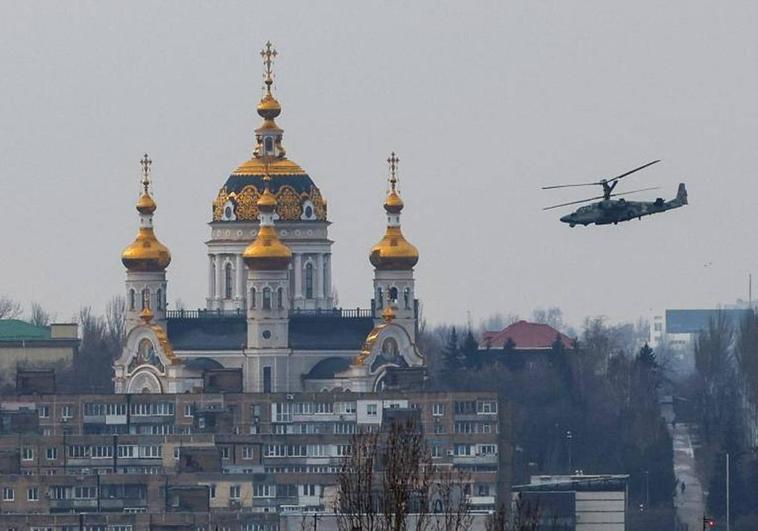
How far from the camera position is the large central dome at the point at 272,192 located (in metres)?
145

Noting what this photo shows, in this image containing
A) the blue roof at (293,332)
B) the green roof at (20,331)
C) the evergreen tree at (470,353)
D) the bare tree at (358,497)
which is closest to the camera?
the bare tree at (358,497)

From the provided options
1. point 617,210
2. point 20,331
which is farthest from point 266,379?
point 617,210

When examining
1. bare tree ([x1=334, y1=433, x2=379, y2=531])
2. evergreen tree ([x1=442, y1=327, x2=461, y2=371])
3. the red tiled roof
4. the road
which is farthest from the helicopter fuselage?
the red tiled roof

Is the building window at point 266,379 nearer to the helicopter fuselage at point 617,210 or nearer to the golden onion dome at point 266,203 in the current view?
the golden onion dome at point 266,203

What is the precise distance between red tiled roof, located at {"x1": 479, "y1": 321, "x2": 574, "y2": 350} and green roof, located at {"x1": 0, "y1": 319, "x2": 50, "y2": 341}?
47.6 ft

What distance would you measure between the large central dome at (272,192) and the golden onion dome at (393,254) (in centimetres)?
253

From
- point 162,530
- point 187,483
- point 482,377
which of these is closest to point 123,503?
point 187,483

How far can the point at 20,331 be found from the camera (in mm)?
162500

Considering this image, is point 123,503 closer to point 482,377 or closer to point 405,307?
point 405,307

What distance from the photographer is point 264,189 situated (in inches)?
5679

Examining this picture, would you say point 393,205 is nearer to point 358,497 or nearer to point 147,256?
point 147,256

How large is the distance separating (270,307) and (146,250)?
13.5ft

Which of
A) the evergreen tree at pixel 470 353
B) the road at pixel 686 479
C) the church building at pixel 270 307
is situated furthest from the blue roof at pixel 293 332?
the evergreen tree at pixel 470 353

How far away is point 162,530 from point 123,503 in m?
9.34
